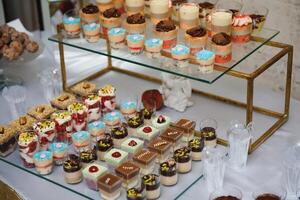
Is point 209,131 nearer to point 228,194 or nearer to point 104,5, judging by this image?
point 228,194

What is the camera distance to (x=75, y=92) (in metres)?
2.40

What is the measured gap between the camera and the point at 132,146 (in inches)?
77.9

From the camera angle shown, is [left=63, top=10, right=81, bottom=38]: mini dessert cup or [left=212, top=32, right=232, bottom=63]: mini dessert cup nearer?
[left=212, top=32, right=232, bottom=63]: mini dessert cup

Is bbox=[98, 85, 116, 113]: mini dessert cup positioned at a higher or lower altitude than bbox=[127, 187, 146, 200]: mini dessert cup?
higher

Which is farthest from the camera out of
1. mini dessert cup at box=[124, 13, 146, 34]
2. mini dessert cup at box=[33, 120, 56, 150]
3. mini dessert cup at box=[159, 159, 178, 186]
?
mini dessert cup at box=[124, 13, 146, 34]

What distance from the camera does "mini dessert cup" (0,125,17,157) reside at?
2078 mm

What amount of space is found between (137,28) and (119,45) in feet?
0.29

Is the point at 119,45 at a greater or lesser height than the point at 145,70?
greater

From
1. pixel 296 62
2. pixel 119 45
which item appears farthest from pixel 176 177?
pixel 296 62

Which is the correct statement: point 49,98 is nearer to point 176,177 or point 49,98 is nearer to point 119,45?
point 119,45

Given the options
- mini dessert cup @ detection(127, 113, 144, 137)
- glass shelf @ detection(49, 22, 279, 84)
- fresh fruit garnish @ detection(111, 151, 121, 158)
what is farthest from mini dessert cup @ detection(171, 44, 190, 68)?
fresh fruit garnish @ detection(111, 151, 121, 158)

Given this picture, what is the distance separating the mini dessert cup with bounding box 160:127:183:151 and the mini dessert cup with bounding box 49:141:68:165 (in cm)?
32

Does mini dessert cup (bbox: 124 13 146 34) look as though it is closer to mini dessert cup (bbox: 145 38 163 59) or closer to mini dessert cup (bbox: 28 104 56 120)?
mini dessert cup (bbox: 145 38 163 59)

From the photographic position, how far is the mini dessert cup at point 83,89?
2.37 metres
